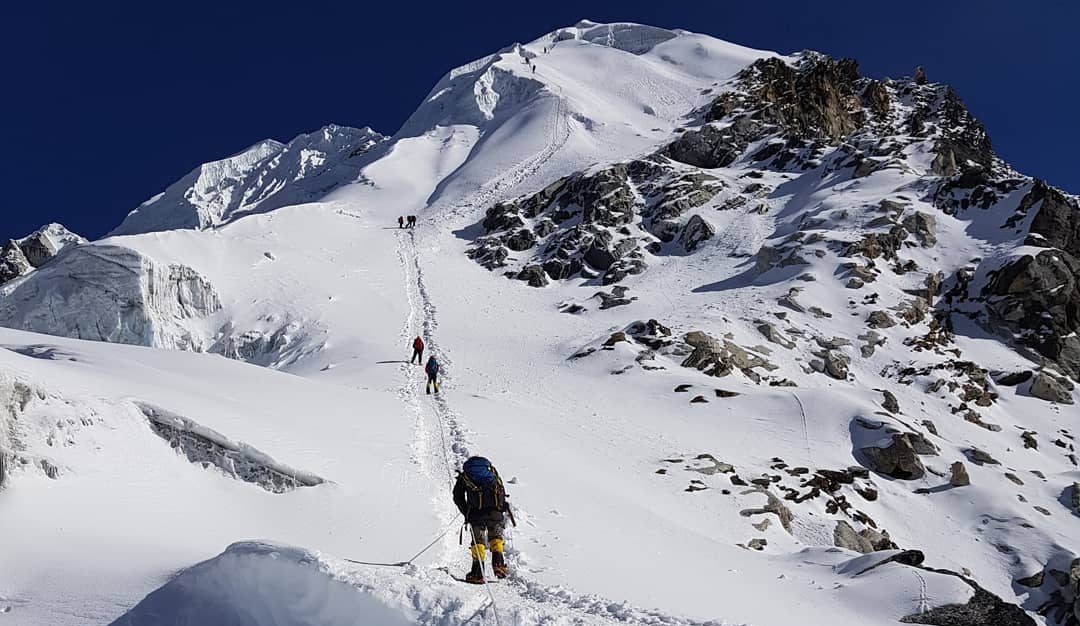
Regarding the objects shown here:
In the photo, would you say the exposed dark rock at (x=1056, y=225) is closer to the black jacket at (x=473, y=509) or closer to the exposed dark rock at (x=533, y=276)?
the exposed dark rock at (x=533, y=276)

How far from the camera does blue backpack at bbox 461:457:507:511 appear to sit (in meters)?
8.20

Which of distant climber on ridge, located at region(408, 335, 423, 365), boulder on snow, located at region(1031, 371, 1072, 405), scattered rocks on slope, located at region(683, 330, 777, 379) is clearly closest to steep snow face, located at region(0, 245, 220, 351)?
distant climber on ridge, located at region(408, 335, 423, 365)

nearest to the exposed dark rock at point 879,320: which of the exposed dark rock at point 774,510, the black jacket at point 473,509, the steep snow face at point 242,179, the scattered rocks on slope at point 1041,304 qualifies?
the scattered rocks on slope at point 1041,304

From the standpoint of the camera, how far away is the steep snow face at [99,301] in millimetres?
33312

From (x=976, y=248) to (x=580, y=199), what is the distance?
30137 millimetres

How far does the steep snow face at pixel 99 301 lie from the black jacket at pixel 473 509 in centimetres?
3083

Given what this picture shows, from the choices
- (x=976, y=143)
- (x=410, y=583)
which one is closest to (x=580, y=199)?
(x=976, y=143)

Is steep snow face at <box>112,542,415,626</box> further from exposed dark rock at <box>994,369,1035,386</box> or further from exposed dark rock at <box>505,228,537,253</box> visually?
exposed dark rock at <box>505,228,537,253</box>

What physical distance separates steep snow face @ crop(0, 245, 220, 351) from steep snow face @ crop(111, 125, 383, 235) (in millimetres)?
76380

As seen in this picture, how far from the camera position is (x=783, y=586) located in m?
10.5

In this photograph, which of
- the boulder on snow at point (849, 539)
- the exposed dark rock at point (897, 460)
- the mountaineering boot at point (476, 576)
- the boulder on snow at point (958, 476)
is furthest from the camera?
the exposed dark rock at point (897, 460)

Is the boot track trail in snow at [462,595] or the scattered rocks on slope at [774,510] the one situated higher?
the boot track trail in snow at [462,595]

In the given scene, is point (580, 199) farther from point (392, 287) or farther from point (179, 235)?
point (179, 235)

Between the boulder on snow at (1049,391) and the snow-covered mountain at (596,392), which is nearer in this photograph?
the snow-covered mountain at (596,392)
